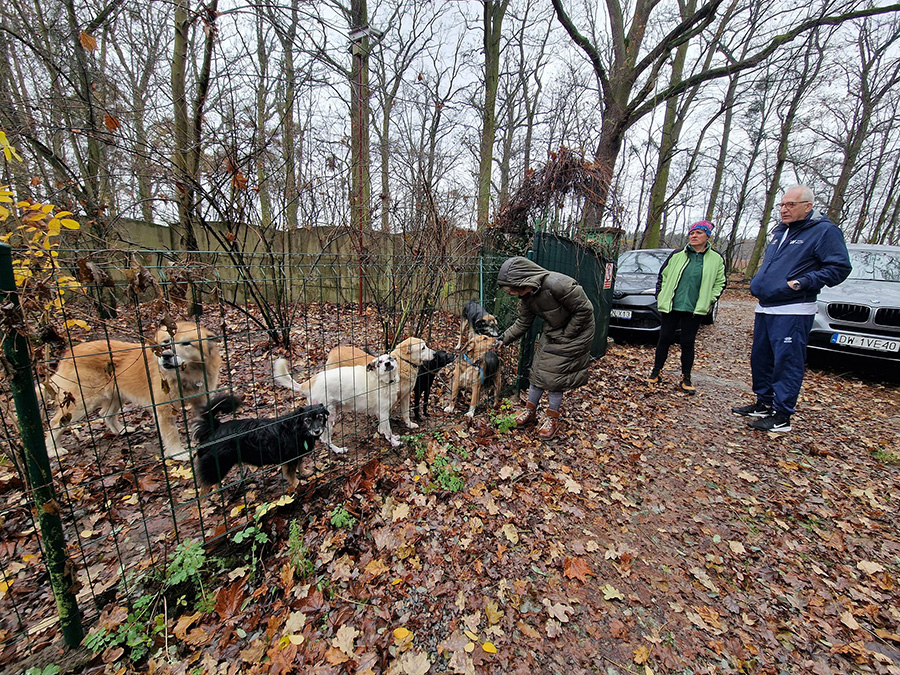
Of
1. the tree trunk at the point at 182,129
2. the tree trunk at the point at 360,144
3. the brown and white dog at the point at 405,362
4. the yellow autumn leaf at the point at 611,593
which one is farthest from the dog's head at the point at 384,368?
the tree trunk at the point at 182,129

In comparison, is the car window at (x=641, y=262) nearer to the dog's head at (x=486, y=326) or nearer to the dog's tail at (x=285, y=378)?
the dog's head at (x=486, y=326)

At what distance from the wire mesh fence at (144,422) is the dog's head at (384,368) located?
0.26 feet

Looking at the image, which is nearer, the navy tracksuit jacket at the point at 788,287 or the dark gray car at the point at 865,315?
the navy tracksuit jacket at the point at 788,287

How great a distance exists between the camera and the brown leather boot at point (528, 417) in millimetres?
3818

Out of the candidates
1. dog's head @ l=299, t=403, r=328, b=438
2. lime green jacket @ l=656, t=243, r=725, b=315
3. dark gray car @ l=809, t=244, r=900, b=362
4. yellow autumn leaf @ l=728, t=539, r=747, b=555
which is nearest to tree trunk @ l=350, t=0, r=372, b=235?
dog's head @ l=299, t=403, r=328, b=438

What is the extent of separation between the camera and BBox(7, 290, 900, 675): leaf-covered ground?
5.93 ft

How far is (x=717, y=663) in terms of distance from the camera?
177 centimetres

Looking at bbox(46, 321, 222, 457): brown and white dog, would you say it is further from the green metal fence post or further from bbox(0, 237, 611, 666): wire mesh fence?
the green metal fence post

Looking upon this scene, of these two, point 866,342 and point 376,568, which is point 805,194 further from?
point 376,568

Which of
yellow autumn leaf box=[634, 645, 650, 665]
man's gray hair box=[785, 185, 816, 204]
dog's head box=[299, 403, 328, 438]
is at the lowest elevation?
Answer: yellow autumn leaf box=[634, 645, 650, 665]

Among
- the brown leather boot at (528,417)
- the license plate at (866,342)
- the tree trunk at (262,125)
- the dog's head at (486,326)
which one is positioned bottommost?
the brown leather boot at (528,417)

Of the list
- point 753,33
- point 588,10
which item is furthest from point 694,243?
point 588,10

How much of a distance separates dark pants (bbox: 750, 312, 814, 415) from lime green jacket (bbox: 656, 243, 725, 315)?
1.90 ft

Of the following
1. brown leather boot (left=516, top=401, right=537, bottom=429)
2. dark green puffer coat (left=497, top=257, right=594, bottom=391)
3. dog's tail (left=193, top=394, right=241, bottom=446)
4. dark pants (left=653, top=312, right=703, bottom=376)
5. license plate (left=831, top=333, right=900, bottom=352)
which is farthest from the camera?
license plate (left=831, top=333, right=900, bottom=352)
